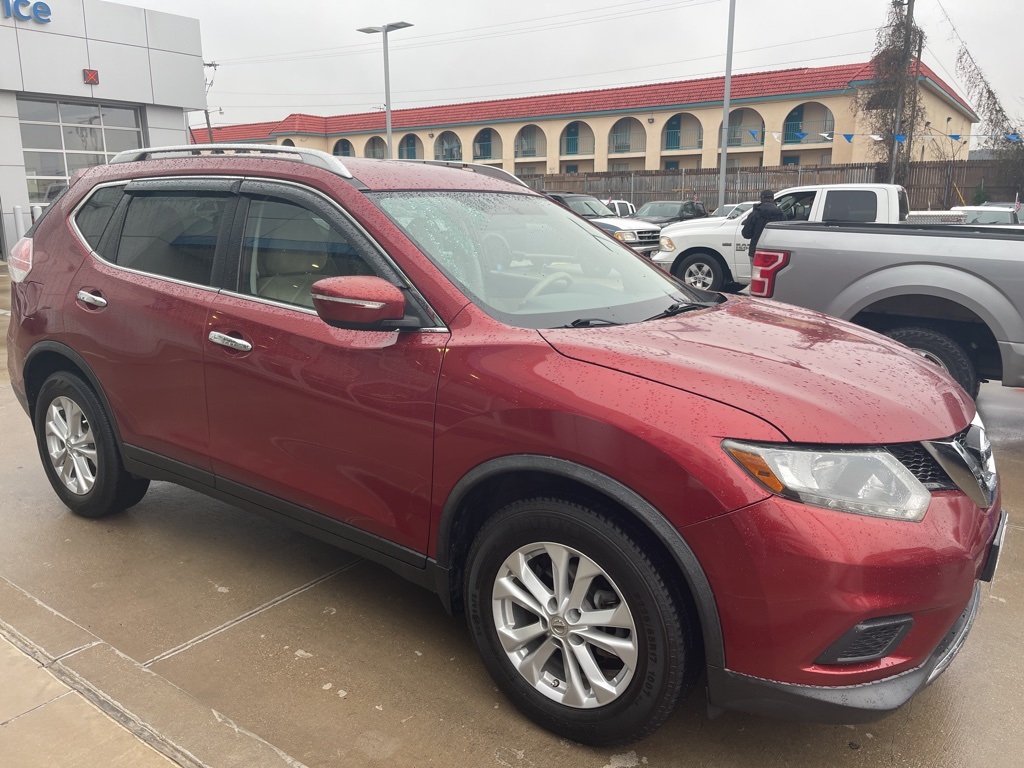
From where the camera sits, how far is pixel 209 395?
3.33m

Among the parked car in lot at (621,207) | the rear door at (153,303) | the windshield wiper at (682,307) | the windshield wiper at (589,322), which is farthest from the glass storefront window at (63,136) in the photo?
the windshield wiper at (589,322)

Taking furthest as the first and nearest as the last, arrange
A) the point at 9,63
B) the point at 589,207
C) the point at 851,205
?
1. the point at 589,207
2. the point at 9,63
3. the point at 851,205

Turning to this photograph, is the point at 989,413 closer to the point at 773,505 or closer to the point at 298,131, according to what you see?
the point at 773,505

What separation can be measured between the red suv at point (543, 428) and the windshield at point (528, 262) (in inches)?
0.6

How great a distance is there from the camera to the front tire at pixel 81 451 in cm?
395

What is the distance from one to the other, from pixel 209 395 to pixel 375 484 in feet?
3.09

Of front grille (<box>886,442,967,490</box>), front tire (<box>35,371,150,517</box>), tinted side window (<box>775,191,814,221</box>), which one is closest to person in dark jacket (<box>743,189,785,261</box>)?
tinted side window (<box>775,191,814,221</box>)

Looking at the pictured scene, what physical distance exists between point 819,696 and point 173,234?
10.1ft

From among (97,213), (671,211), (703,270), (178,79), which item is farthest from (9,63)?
(97,213)

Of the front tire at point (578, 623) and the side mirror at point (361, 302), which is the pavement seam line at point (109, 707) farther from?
the side mirror at point (361, 302)

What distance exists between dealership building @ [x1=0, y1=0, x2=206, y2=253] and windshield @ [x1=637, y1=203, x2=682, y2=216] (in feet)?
43.7

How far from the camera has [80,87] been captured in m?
19.8

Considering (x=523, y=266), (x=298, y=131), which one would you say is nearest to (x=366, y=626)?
(x=523, y=266)

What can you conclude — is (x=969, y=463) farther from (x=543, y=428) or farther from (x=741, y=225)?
(x=741, y=225)
